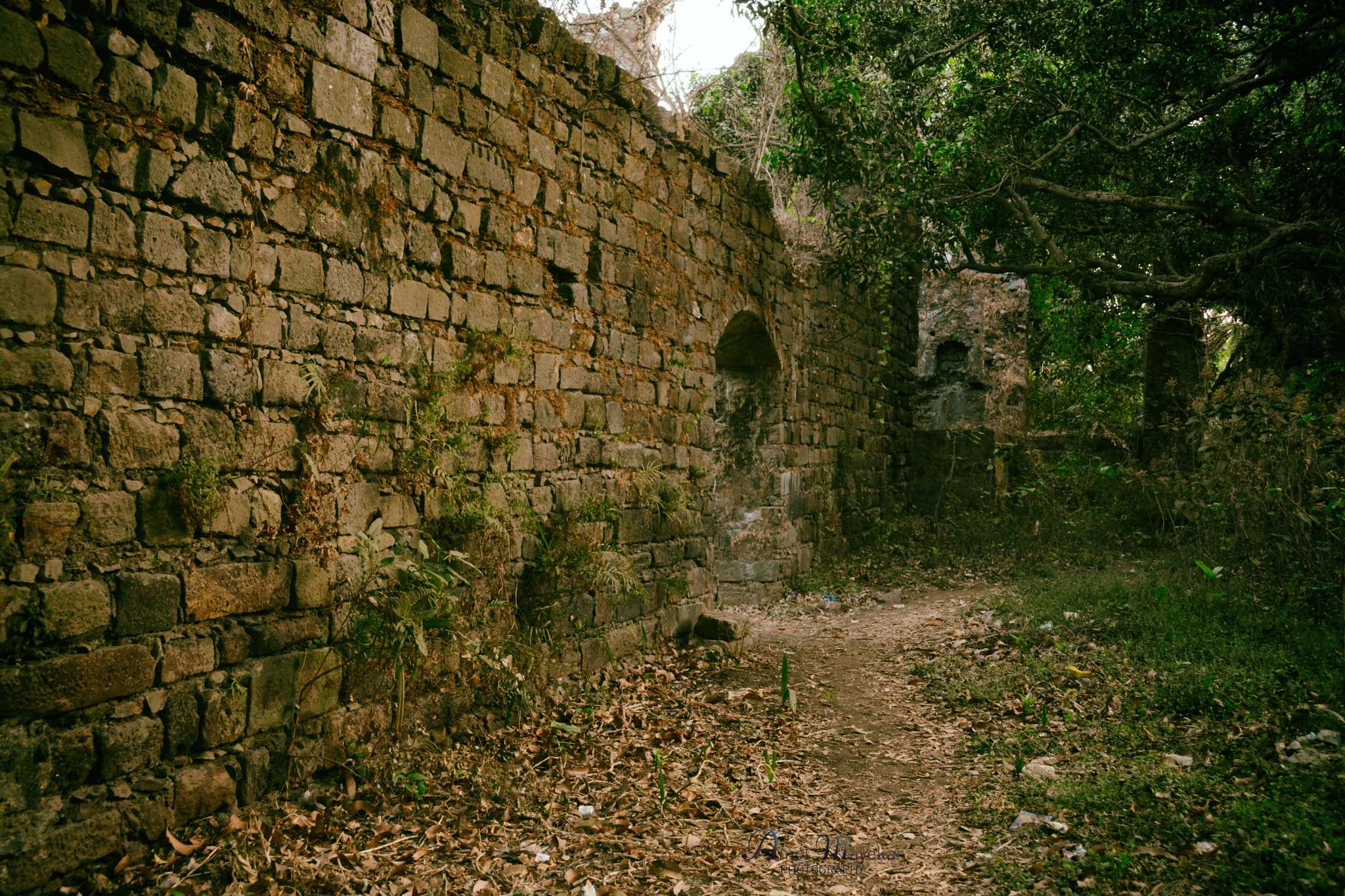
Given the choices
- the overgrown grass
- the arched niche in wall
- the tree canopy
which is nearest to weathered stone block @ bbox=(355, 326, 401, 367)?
the overgrown grass

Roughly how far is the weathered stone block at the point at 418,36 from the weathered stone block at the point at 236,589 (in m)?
2.43

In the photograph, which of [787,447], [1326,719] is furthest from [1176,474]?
[1326,719]

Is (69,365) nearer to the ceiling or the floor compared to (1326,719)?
nearer to the ceiling

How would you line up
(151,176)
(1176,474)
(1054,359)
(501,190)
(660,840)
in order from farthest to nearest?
(1054,359)
(1176,474)
(501,190)
(660,840)
(151,176)

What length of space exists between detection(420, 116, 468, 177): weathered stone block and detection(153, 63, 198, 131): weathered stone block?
1.11 m

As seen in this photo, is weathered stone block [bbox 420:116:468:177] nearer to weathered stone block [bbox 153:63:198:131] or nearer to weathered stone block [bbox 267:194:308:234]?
weathered stone block [bbox 267:194:308:234]

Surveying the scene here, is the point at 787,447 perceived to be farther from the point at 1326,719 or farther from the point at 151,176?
the point at 151,176

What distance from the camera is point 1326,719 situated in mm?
3688

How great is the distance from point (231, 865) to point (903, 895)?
2321mm

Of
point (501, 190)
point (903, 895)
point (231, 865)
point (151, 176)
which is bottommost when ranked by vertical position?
point (903, 895)

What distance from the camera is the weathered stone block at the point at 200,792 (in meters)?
2.73

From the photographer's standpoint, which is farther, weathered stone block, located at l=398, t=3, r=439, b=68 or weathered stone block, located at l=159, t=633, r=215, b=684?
weathered stone block, located at l=398, t=3, r=439, b=68

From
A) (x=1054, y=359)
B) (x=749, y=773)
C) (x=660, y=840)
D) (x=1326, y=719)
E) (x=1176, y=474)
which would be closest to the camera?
(x=660, y=840)

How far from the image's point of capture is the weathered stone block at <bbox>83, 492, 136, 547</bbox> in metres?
2.59
